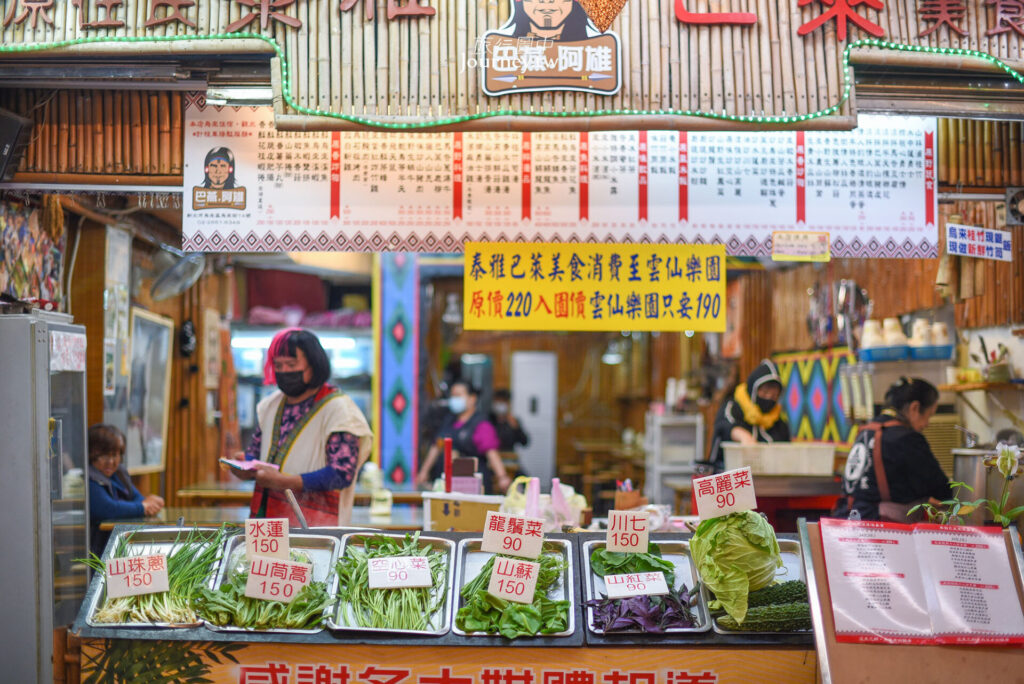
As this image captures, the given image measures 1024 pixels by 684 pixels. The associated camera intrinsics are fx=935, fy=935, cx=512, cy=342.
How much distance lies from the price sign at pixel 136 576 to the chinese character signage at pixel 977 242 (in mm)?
3979

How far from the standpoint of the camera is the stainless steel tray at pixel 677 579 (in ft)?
11.8

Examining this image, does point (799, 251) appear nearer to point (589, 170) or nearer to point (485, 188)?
point (589, 170)

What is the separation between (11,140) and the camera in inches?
174

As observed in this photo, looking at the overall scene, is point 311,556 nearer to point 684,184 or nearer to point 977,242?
point 684,184

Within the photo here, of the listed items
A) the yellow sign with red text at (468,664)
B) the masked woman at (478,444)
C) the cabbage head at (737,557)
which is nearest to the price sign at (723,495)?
the cabbage head at (737,557)

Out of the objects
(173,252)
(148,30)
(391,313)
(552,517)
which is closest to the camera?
(148,30)

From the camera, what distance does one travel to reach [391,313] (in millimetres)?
9367

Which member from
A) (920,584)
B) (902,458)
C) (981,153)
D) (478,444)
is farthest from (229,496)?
(981,153)

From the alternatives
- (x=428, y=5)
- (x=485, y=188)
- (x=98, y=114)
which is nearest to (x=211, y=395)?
(x=98, y=114)

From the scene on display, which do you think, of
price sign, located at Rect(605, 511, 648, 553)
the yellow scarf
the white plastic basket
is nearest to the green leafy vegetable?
price sign, located at Rect(605, 511, 648, 553)

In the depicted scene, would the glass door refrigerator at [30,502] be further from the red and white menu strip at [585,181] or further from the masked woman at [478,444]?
the masked woman at [478,444]

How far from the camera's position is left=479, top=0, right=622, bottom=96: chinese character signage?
3924 millimetres

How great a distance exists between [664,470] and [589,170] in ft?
22.2

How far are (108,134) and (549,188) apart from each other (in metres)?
2.16
